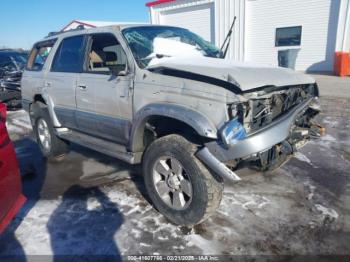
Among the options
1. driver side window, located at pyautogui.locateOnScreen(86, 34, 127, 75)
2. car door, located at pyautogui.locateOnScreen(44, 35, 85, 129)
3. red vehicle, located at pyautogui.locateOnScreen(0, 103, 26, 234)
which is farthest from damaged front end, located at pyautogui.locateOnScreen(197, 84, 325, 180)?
car door, located at pyautogui.locateOnScreen(44, 35, 85, 129)

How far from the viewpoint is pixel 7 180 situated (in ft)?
8.28

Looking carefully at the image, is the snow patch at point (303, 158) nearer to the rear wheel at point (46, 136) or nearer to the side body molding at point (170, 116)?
the side body molding at point (170, 116)

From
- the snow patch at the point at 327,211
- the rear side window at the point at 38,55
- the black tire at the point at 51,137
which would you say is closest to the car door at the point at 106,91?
the black tire at the point at 51,137

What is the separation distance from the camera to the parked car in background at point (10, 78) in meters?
9.29

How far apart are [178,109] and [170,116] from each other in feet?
0.37

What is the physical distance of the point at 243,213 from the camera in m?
3.18

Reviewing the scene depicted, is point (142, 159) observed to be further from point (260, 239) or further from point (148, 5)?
point (148, 5)

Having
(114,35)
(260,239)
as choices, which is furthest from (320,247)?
(114,35)

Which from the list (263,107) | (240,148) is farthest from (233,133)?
(263,107)

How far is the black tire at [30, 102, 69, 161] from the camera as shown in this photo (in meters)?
4.89

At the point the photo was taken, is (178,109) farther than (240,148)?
Yes

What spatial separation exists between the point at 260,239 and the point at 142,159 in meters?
1.47

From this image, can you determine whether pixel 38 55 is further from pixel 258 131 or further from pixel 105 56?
pixel 258 131

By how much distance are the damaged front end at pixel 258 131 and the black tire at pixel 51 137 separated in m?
3.29
